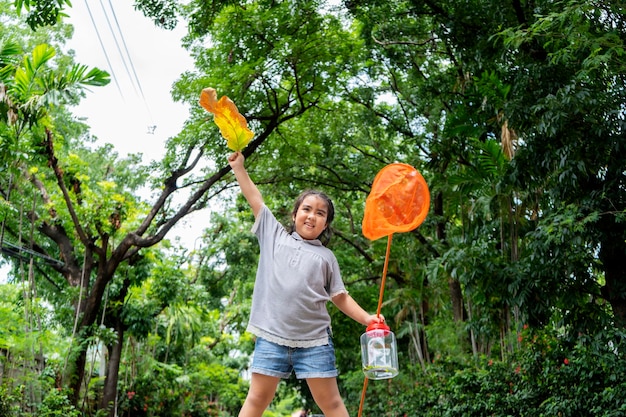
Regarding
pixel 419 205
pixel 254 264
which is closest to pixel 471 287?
pixel 419 205

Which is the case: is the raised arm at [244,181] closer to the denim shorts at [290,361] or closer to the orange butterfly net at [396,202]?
the orange butterfly net at [396,202]

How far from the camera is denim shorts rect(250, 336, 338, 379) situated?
324cm

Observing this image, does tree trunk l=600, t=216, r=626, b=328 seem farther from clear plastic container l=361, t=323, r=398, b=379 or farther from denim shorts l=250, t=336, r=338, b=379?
denim shorts l=250, t=336, r=338, b=379

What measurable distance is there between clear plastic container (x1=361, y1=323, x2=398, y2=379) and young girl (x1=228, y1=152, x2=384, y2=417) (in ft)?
0.24

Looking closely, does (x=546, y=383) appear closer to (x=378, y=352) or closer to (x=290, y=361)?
(x=378, y=352)

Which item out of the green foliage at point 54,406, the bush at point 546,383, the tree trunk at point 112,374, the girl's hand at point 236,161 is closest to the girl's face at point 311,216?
the girl's hand at point 236,161

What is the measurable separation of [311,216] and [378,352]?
75 centimetres

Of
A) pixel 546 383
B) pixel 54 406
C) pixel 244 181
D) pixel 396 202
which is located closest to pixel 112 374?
pixel 54 406

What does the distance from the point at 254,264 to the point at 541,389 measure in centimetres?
1223

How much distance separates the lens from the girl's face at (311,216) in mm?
3523

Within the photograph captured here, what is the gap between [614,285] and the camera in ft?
21.7

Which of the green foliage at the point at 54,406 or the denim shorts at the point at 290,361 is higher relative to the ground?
the green foliage at the point at 54,406

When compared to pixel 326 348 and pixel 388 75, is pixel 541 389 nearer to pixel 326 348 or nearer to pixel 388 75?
pixel 326 348

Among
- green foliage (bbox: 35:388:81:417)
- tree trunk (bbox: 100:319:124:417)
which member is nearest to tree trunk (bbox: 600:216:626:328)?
green foliage (bbox: 35:388:81:417)
